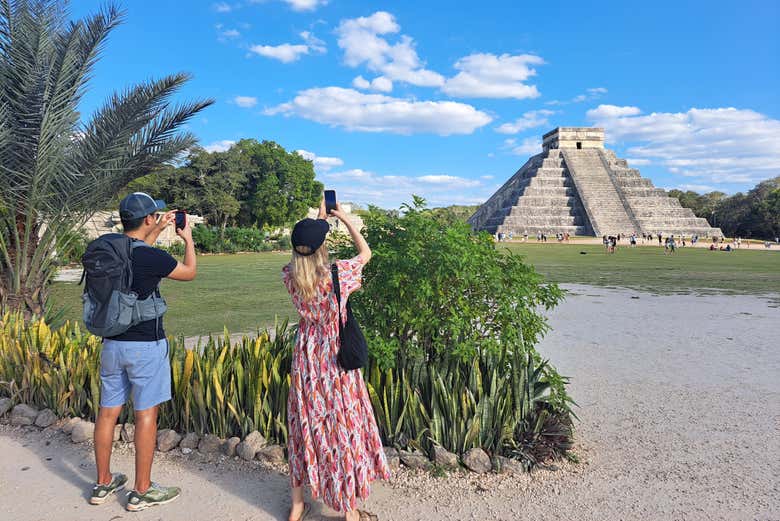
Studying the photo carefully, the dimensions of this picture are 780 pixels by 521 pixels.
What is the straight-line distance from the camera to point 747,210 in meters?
61.8

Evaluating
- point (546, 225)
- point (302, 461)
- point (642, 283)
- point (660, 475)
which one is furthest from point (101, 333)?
point (546, 225)

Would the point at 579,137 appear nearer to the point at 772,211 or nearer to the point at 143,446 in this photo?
the point at 772,211

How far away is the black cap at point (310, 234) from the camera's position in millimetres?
2768

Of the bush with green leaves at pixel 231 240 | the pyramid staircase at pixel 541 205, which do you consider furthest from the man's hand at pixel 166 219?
the pyramid staircase at pixel 541 205

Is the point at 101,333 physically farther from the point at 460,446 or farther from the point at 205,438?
the point at 460,446

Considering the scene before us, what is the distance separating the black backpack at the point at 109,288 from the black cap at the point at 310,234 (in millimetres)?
1043

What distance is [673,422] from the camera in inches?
183

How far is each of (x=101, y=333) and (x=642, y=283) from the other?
16909 mm

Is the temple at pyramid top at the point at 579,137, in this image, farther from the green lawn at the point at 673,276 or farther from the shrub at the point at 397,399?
the shrub at the point at 397,399

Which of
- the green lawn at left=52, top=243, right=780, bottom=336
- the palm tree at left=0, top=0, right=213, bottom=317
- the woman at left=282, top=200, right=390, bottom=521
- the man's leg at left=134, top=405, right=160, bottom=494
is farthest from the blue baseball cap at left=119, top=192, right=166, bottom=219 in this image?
the green lawn at left=52, top=243, right=780, bottom=336

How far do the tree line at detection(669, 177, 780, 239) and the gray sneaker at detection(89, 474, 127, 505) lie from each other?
67.2 metres

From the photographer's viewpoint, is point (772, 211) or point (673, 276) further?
point (772, 211)

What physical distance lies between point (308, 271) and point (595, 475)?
2503mm

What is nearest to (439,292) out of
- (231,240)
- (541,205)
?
(231,240)
